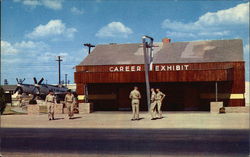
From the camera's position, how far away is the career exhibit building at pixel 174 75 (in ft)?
98.6

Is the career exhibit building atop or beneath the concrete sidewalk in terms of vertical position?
atop

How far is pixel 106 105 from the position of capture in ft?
112

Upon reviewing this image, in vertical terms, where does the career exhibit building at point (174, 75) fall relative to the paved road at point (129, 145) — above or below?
above

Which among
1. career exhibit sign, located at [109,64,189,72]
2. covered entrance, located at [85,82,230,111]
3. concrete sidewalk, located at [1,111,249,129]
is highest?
career exhibit sign, located at [109,64,189,72]

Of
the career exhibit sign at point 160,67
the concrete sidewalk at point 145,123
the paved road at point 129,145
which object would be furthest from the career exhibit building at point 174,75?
the paved road at point 129,145

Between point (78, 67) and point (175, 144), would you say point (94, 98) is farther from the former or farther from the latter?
point (175, 144)

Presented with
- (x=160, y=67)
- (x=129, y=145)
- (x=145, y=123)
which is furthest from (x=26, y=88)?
(x=129, y=145)

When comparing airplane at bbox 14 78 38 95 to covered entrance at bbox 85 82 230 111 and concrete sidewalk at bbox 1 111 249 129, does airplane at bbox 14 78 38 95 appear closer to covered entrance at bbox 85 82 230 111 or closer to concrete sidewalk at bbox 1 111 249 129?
covered entrance at bbox 85 82 230 111

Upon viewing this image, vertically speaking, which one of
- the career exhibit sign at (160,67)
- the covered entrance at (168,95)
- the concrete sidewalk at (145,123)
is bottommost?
the concrete sidewalk at (145,123)

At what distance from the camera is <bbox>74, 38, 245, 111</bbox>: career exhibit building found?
3006 cm

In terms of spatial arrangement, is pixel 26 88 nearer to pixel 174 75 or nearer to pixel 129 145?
pixel 174 75

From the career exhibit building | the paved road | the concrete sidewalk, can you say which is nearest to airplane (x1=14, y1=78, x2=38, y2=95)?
the career exhibit building

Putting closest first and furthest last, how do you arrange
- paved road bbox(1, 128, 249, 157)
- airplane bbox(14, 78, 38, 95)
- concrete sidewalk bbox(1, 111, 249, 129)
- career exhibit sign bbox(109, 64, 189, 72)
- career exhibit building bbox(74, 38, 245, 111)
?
paved road bbox(1, 128, 249, 157), concrete sidewalk bbox(1, 111, 249, 129), career exhibit building bbox(74, 38, 245, 111), career exhibit sign bbox(109, 64, 189, 72), airplane bbox(14, 78, 38, 95)

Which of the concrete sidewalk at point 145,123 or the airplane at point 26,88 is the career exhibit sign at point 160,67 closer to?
the concrete sidewalk at point 145,123
